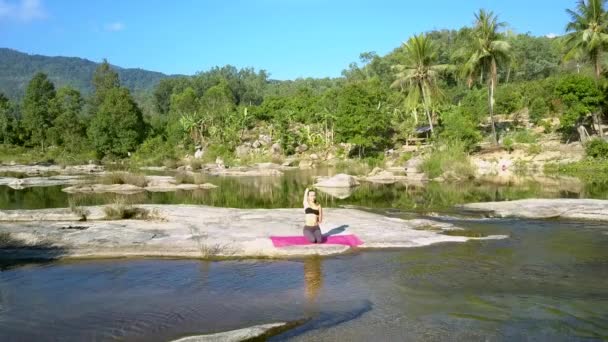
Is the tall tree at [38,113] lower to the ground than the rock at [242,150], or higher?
higher

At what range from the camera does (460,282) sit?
11125 mm

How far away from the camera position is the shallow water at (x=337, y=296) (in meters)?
8.41

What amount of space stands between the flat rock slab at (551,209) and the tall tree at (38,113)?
253 feet

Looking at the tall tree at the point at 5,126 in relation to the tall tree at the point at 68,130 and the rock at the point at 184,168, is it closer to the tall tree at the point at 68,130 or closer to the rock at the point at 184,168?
the tall tree at the point at 68,130

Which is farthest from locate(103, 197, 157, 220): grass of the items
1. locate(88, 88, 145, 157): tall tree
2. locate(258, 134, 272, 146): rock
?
locate(88, 88, 145, 157): tall tree

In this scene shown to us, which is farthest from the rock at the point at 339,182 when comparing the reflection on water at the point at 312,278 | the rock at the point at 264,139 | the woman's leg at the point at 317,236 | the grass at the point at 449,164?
the rock at the point at 264,139

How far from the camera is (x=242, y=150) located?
7069 centimetres

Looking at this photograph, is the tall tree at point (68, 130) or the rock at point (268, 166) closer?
the rock at point (268, 166)

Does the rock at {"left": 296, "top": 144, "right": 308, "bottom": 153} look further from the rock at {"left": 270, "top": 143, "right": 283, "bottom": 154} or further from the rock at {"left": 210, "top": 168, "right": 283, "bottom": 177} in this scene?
the rock at {"left": 210, "top": 168, "right": 283, "bottom": 177}

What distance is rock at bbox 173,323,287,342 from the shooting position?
774 cm

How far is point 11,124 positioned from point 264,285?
87746mm

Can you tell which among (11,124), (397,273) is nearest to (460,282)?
(397,273)

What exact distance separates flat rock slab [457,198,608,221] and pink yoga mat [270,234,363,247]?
8.24 metres

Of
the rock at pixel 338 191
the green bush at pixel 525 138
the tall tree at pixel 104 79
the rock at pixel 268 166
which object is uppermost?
the tall tree at pixel 104 79
